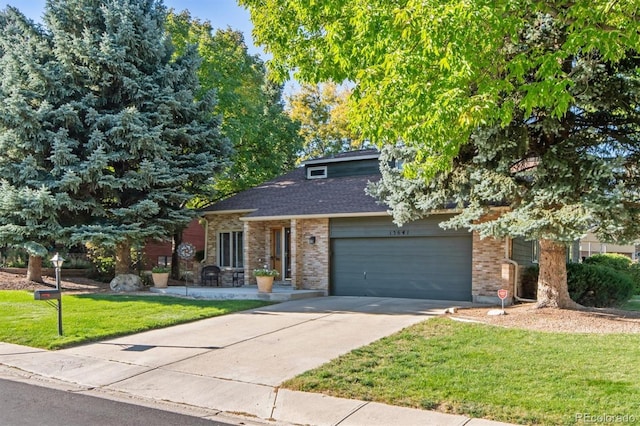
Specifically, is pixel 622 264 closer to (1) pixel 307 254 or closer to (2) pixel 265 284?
(1) pixel 307 254

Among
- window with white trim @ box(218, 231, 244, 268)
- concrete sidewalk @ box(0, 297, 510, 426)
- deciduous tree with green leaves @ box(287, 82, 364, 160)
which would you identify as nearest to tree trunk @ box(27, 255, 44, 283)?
window with white trim @ box(218, 231, 244, 268)

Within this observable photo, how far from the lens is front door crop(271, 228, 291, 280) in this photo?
1727cm

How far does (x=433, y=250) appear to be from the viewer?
13812mm

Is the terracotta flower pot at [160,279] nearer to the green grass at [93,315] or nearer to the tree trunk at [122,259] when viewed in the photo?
the tree trunk at [122,259]

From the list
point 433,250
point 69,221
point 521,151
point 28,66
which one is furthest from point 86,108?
point 521,151

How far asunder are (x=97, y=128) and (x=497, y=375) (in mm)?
14682

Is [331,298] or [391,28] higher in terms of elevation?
[391,28]

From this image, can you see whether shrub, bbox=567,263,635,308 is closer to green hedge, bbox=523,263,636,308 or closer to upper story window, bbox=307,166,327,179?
green hedge, bbox=523,263,636,308

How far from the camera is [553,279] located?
1084 cm

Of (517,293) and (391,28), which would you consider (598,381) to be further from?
(517,293)

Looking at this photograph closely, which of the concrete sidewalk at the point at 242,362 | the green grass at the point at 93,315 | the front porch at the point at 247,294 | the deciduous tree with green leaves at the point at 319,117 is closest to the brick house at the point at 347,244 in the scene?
the front porch at the point at 247,294

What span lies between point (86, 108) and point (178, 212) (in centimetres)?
458

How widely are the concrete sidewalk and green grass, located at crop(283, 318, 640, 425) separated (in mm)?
300

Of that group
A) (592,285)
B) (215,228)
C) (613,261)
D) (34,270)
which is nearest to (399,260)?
(592,285)
